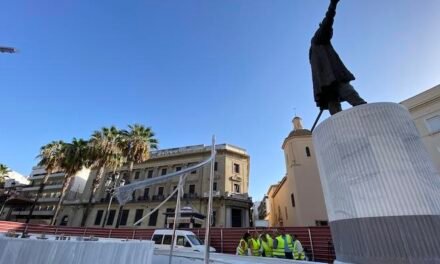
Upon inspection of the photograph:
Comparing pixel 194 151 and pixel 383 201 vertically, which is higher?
pixel 194 151

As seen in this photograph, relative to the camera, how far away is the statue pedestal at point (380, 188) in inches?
90.7

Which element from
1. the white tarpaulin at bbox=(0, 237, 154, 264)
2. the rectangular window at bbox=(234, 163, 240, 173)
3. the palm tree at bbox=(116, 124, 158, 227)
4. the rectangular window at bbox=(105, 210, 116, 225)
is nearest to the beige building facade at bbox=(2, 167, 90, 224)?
the rectangular window at bbox=(105, 210, 116, 225)

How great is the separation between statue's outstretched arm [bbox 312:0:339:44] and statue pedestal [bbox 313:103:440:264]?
1745 millimetres

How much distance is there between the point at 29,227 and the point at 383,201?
83.1 feet

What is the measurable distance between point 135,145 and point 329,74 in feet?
76.6

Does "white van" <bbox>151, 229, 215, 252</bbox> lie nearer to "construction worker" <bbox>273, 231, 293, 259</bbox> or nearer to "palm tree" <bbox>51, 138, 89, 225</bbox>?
"construction worker" <bbox>273, 231, 293, 259</bbox>

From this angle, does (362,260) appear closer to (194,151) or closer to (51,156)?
(194,151)

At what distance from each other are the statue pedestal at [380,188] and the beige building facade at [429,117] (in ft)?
46.9

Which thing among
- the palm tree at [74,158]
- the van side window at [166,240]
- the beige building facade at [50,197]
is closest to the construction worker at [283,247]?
the van side window at [166,240]

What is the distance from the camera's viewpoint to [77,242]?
408 cm

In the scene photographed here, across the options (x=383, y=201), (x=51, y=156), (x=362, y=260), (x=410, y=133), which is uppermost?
(x=51, y=156)

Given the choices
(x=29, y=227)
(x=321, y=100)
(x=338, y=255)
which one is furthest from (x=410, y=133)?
(x=29, y=227)

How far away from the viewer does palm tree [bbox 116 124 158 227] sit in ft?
78.5

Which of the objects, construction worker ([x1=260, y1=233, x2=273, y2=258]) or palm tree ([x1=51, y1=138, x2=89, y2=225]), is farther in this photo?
palm tree ([x1=51, y1=138, x2=89, y2=225])
